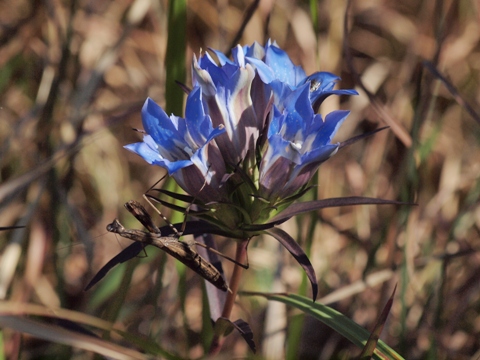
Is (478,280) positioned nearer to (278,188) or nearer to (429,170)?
(429,170)

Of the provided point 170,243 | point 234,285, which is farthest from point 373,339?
point 170,243

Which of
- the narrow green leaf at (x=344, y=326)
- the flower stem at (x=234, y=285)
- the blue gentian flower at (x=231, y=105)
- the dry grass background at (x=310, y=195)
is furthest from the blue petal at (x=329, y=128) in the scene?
the dry grass background at (x=310, y=195)

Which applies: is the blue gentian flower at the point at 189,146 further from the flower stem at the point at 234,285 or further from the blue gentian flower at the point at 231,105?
the flower stem at the point at 234,285

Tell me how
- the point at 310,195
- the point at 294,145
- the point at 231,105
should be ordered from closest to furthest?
the point at 294,145
the point at 231,105
the point at 310,195

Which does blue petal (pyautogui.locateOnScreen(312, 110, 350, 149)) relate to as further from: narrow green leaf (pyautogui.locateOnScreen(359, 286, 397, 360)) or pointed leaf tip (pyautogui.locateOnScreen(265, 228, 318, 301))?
narrow green leaf (pyautogui.locateOnScreen(359, 286, 397, 360))

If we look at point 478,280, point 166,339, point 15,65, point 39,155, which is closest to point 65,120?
point 39,155

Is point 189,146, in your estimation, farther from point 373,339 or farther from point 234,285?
point 373,339
